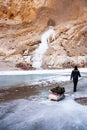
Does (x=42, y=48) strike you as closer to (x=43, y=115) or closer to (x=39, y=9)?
(x=39, y=9)

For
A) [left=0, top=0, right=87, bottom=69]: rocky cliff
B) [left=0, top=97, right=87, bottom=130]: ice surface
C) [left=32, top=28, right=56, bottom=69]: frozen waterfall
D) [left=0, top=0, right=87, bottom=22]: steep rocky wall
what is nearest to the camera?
[left=0, top=97, right=87, bottom=130]: ice surface

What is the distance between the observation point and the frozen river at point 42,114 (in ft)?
35.5

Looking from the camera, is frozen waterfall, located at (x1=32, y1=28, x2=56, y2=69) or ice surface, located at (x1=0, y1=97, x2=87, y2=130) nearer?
ice surface, located at (x1=0, y1=97, x2=87, y2=130)

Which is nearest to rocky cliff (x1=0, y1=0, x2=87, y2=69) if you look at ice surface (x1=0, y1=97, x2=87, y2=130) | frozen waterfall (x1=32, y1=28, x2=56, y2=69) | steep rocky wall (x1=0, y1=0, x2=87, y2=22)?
steep rocky wall (x1=0, y1=0, x2=87, y2=22)

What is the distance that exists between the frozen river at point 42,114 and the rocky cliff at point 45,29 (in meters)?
19.1

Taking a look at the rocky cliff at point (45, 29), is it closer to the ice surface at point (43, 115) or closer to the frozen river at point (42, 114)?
the frozen river at point (42, 114)

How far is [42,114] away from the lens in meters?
12.2

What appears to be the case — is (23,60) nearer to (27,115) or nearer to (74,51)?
(74,51)

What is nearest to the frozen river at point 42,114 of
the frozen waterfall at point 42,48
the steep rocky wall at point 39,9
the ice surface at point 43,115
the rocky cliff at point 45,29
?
the ice surface at point 43,115

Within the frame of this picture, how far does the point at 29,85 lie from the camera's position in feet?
66.0

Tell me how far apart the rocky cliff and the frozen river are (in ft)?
62.6

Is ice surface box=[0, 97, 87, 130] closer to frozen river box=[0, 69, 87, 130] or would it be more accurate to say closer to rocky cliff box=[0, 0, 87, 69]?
frozen river box=[0, 69, 87, 130]

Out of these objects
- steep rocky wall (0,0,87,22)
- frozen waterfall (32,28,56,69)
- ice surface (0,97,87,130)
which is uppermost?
steep rocky wall (0,0,87,22)

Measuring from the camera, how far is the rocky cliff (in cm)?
3503
